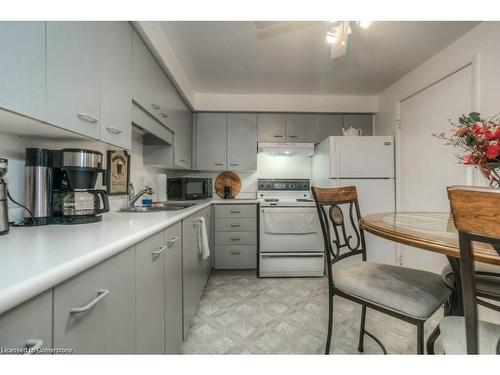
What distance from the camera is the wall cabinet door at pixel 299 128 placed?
2.97 meters

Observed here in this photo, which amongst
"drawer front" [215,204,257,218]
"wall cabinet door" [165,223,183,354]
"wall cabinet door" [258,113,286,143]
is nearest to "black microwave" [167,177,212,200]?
"drawer front" [215,204,257,218]

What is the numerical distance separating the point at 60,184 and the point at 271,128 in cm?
238

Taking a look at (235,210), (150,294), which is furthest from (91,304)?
(235,210)

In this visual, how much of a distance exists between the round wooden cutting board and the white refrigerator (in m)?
1.27

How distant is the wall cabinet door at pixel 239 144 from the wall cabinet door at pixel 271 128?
0.11m

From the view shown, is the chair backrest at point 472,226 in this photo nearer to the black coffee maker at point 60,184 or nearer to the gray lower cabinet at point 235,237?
the black coffee maker at point 60,184

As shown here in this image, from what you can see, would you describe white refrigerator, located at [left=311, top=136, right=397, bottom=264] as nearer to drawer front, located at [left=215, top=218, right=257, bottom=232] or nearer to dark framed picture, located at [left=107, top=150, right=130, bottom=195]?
drawer front, located at [left=215, top=218, right=257, bottom=232]

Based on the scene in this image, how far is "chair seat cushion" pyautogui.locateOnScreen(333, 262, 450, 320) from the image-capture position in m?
0.96

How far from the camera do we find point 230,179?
319cm

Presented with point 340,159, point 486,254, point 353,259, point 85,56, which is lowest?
point 353,259

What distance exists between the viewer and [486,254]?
60 centimetres
